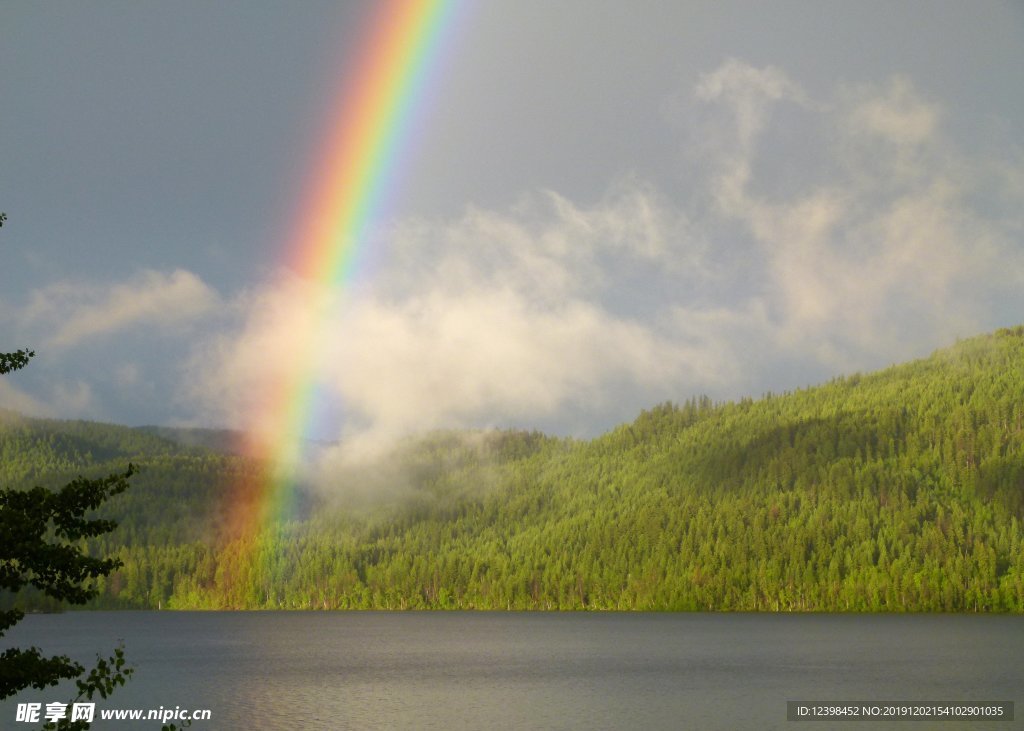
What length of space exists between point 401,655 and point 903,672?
295ft

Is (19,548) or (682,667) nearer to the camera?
(19,548)

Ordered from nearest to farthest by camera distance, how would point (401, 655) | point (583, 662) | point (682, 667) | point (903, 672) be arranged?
point (903, 672) → point (682, 667) → point (583, 662) → point (401, 655)

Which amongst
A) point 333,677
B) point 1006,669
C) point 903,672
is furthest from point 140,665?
point 1006,669

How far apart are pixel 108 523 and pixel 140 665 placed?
152724 mm

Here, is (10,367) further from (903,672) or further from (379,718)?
(903,672)

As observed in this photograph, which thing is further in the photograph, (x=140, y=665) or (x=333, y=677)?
(x=140, y=665)

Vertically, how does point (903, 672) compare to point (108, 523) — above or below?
below

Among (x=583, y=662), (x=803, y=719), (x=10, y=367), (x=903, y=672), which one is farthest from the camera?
(x=583, y=662)

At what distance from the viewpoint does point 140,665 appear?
172750 mm

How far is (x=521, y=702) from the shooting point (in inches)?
4459

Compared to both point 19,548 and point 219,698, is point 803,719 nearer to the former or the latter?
point 219,698

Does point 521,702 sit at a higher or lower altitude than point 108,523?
lower

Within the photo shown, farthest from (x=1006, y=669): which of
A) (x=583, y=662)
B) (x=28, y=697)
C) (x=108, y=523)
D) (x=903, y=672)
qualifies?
(x=108, y=523)

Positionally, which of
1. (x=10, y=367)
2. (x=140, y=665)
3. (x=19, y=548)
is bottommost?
(x=140, y=665)
